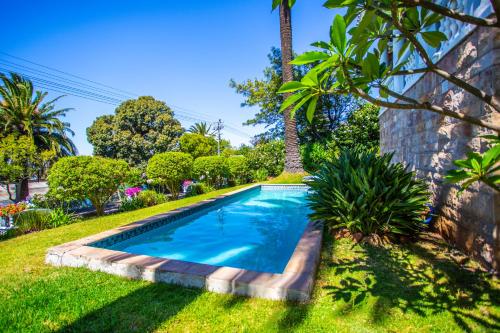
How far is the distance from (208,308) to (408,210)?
3.48 metres

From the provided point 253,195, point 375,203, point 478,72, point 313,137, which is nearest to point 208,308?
point 375,203

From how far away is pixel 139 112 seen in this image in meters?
22.6

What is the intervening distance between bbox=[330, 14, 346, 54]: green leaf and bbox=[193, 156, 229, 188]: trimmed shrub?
1430cm

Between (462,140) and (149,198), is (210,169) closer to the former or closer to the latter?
(149,198)

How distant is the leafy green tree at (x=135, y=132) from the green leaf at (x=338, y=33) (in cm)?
2303

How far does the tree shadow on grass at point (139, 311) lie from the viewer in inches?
87.1

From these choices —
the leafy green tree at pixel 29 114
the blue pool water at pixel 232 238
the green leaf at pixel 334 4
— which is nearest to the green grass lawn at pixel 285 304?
the blue pool water at pixel 232 238

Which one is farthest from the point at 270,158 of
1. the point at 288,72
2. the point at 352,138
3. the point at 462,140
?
the point at 462,140

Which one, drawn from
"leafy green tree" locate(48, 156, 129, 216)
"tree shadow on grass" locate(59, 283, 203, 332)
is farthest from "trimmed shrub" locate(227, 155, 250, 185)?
"tree shadow on grass" locate(59, 283, 203, 332)

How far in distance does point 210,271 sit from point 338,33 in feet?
9.03

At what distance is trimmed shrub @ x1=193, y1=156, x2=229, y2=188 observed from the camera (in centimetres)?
1523

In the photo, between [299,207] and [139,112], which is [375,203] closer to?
[299,207]

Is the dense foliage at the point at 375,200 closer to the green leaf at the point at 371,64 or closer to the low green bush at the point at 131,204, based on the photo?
the green leaf at the point at 371,64

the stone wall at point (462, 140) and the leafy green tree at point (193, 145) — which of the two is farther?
the leafy green tree at point (193, 145)
